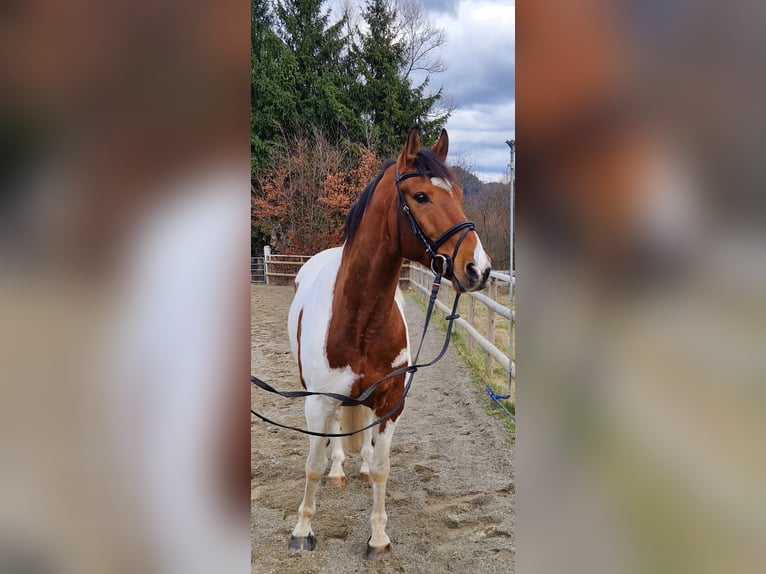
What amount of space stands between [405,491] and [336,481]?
1.06 ft

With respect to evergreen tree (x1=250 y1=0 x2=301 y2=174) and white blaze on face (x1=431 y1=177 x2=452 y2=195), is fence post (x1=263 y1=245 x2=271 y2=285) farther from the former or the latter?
white blaze on face (x1=431 y1=177 x2=452 y2=195)

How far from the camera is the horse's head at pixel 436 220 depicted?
1.05m

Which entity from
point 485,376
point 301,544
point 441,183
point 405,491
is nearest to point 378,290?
point 441,183

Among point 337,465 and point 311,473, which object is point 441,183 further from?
point 337,465

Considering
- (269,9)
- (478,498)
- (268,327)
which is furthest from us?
(268,327)

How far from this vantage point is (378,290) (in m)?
1.30

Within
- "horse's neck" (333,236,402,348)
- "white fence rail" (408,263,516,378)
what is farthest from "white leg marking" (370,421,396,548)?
"white fence rail" (408,263,516,378)

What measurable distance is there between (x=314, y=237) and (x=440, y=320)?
3.01m

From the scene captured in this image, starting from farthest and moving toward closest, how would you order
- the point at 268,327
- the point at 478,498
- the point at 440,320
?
the point at 440,320, the point at 268,327, the point at 478,498

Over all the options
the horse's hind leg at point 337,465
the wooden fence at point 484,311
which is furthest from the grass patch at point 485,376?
the horse's hind leg at point 337,465

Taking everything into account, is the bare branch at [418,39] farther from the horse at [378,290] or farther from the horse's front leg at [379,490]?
A: the horse's front leg at [379,490]
